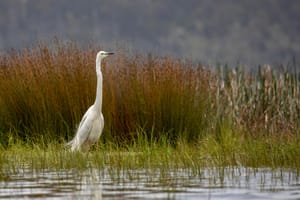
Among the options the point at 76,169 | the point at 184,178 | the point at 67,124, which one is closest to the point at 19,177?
the point at 76,169

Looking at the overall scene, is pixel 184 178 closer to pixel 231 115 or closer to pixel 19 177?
pixel 19 177

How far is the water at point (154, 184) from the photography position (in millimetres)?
6109

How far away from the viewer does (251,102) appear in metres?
14.6

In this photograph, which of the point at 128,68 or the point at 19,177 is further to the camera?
the point at 128,68

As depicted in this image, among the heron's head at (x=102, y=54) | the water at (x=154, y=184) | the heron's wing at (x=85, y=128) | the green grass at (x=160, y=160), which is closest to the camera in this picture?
the water at (x=154, y=184)

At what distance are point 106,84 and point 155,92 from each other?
0.88m

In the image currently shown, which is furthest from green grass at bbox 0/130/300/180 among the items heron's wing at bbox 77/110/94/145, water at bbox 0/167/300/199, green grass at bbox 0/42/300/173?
green grass at bbox 0/42/300/173

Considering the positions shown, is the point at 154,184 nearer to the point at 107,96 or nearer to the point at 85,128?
the point at 85,128

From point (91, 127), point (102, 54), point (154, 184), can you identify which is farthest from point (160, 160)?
point (102, 54)

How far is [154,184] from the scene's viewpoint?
6.81m

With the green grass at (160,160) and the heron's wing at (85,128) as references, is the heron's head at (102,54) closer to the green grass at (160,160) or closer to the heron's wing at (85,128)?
the heron's wing at (85,128)

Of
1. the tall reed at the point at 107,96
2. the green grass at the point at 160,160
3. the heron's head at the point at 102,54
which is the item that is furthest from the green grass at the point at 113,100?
the green grass at the point at 160,160

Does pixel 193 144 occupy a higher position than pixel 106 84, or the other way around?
pixel 106 84

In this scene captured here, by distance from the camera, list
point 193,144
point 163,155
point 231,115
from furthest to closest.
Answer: point 231,115 < point 193,144 < point 163,155
